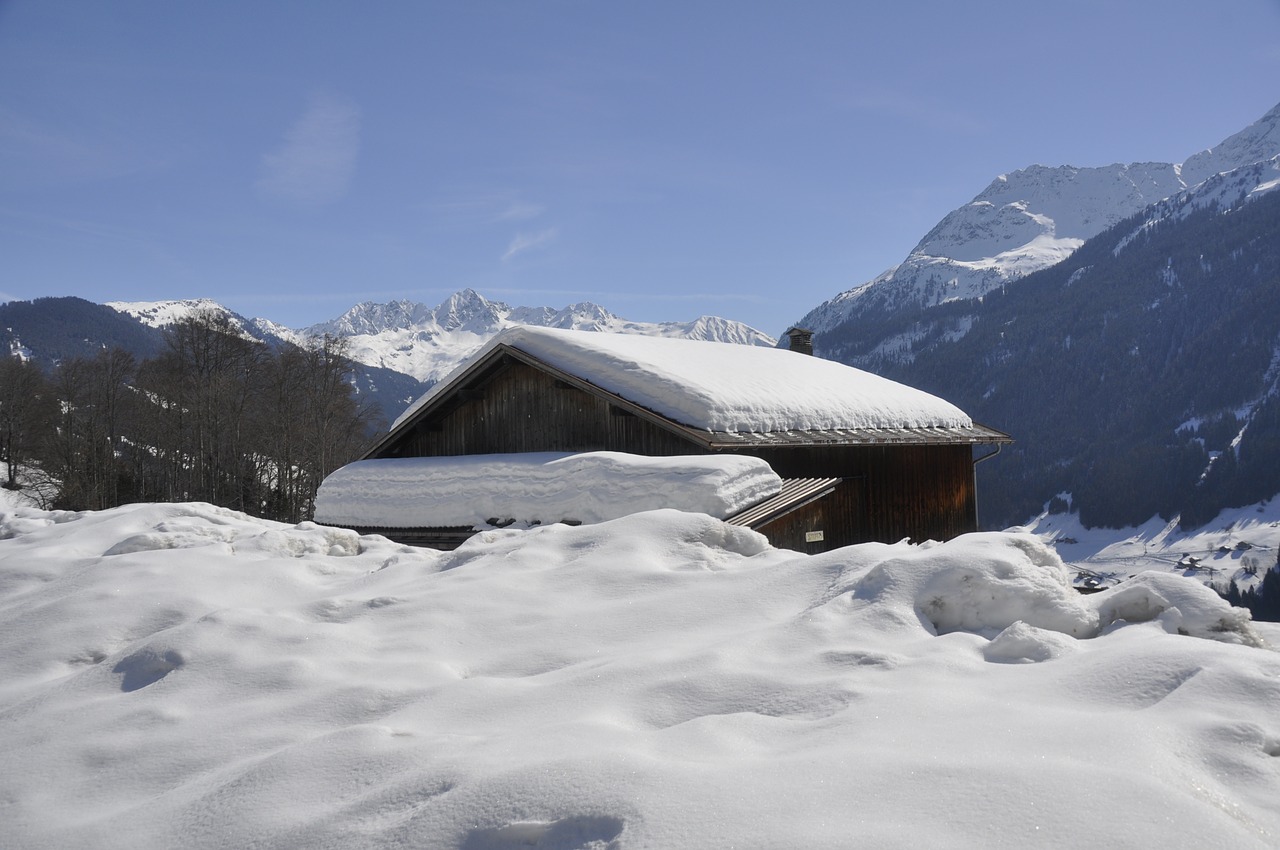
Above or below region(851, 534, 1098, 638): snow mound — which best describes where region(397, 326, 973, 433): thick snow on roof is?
above

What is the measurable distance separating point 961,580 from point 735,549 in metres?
1.88

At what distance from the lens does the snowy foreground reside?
7.77ft

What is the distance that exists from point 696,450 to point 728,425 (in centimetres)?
65

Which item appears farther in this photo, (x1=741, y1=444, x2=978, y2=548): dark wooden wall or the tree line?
the tree line

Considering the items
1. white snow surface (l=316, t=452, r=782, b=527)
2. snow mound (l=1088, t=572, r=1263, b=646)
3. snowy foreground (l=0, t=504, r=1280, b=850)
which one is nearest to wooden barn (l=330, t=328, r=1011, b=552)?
white snow surface (l=316, t=452, r=782, b=527)

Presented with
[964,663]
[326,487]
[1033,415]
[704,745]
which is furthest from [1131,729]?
[1033,415]

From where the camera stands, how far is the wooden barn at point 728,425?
12961 millimetres

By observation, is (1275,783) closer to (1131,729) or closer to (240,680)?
(1131,729)

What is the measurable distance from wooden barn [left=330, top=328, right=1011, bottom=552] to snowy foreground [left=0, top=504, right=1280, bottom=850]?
230 inches

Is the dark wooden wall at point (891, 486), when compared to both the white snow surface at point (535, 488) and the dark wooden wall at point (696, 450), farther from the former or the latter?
the white snow surface at point (535, 488)

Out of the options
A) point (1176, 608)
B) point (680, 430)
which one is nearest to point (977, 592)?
point (1176, 608)

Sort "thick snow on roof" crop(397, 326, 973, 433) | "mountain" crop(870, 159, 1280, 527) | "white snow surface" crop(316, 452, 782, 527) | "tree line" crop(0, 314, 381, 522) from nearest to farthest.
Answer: "white snow surface" crop(316, 452, 782, 527) < "thick snow on roof" crop(397, 326, 973, 433) < "tree line" crop(0, 314, 381, 522) < "mountain" crop(870, 159, 1280, 527)

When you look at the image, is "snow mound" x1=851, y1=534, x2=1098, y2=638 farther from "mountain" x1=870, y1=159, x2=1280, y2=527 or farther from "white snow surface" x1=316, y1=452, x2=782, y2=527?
"mountain" x1=870, y1=159, x2=1280, y2=527

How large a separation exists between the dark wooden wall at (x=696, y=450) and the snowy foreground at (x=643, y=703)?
24.6ft
